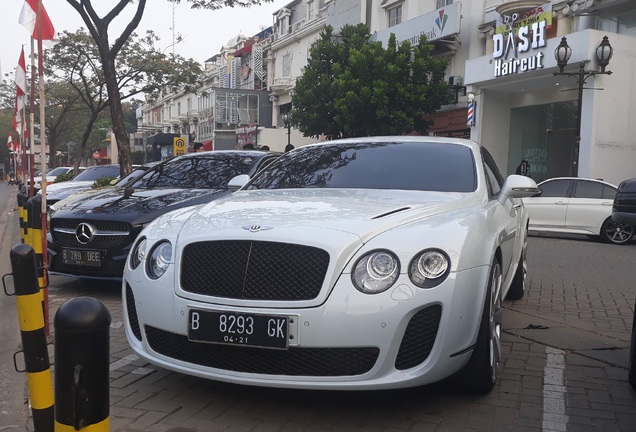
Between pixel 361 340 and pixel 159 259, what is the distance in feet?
4.09

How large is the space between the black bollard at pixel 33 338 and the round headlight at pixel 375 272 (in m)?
1.39

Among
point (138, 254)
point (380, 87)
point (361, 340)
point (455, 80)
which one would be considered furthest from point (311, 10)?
point (361, 340)

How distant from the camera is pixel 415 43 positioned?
27.1 meters

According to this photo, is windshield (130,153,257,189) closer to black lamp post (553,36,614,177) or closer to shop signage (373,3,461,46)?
black lamp post (553,36,614,177)

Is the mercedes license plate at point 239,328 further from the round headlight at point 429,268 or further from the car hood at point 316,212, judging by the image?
the round headlight at point 429,268

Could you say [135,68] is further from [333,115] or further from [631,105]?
[631,105]

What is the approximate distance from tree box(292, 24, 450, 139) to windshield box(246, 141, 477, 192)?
20172 mm

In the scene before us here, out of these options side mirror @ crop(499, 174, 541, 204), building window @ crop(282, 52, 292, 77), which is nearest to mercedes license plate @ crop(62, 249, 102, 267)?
side mirror @ crop(499, 174, 541, 204)

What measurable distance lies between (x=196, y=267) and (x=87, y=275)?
11.3 feet

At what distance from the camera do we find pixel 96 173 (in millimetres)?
17953

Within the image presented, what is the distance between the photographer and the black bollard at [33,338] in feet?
8.30

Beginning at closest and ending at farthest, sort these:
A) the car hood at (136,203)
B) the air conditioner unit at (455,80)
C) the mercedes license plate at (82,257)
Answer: the mercedes license plate at (82,257)
the car hood at (136,203)
the air conditioner unit at (455,80)

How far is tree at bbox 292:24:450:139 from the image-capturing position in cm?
2514

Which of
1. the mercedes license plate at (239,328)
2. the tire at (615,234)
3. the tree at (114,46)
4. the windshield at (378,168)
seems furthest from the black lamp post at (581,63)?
the mercedes license plate at (239,328)
